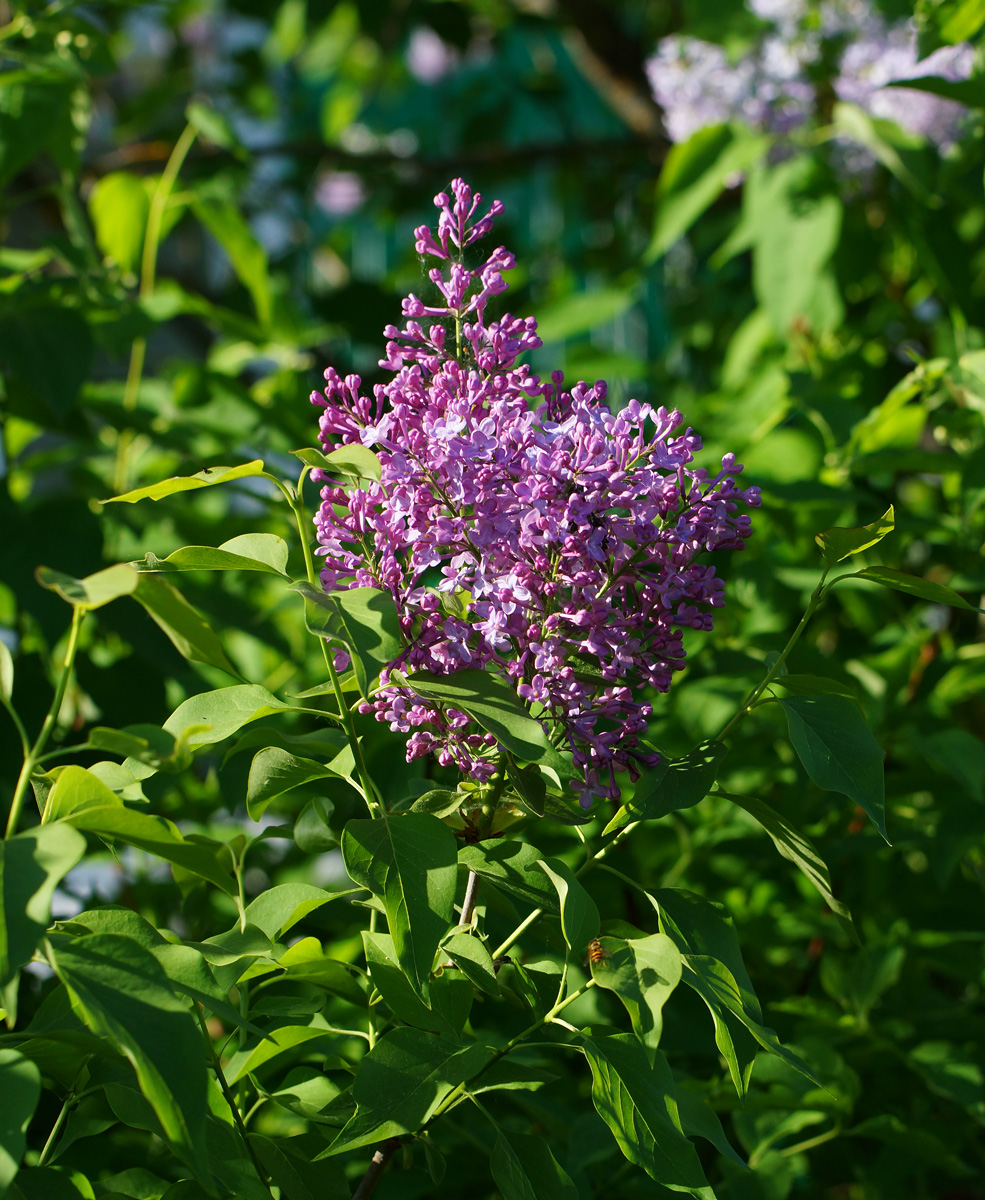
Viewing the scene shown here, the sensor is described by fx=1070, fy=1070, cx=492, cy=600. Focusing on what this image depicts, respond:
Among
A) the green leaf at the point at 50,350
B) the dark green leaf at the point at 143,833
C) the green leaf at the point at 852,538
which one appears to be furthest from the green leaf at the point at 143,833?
the green leaf at the point at 50,350

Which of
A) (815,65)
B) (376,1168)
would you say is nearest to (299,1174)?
(376,1168)

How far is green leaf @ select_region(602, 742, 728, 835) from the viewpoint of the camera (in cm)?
50

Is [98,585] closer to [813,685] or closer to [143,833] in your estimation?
[143,833]

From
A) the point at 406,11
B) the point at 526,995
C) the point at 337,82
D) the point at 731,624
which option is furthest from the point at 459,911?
the point at 337,82

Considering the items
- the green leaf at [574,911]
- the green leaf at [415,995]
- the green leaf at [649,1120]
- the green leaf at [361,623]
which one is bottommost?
the green leaf at [649,1120]

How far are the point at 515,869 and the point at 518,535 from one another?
0.54 feet

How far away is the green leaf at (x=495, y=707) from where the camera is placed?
1.46 ft

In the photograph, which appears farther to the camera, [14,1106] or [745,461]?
[745,461]

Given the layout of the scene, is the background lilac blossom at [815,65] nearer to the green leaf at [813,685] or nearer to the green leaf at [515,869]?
the green leaf at [813,685]

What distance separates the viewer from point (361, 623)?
0.46 meters

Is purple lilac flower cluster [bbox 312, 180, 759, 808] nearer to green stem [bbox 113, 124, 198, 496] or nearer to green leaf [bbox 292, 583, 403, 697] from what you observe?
green leaf [bbox 292, 583, 403, 697]

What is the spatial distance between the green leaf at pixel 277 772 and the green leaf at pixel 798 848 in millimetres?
206

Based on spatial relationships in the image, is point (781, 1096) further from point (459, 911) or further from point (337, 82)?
point (337, 82)

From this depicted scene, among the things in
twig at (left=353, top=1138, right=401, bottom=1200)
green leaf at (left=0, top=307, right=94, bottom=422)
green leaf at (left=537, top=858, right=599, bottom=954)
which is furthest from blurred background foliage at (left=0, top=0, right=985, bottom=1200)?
green leaf at (left=537, top=858, right=599, bottom=954)
